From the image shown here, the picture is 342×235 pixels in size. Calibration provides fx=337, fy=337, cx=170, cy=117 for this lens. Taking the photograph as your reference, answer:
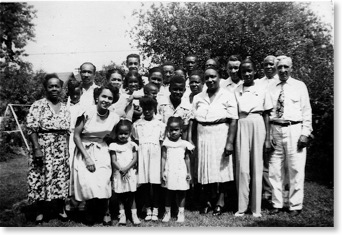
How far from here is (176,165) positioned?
456 centimetres

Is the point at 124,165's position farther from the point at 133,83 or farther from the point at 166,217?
the point at 133,83

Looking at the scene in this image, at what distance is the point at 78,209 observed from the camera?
4.63 meters

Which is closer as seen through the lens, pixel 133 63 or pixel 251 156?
pixel 251 156

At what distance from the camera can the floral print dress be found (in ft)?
14.3

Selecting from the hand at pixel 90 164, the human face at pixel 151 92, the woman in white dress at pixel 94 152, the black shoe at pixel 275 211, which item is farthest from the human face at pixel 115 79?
the black shoe at pixel 275 211

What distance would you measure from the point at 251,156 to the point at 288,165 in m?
0.58

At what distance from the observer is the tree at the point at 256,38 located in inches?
211

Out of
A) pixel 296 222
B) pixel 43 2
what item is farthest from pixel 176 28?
pixel 296 222

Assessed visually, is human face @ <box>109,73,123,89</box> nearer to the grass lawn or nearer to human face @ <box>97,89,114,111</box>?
human face @ <box>97,89,114,111</box>

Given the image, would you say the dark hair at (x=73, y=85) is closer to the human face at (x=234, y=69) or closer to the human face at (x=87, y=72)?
the human face at (x=87, y=72)

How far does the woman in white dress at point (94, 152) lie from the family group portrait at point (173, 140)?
1cm

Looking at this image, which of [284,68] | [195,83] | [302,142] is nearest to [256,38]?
[284,68]

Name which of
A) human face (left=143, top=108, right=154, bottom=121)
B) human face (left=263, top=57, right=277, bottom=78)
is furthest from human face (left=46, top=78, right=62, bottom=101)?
human face (left=263, top=57, right=277, bottom=78)

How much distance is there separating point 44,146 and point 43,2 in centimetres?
240
